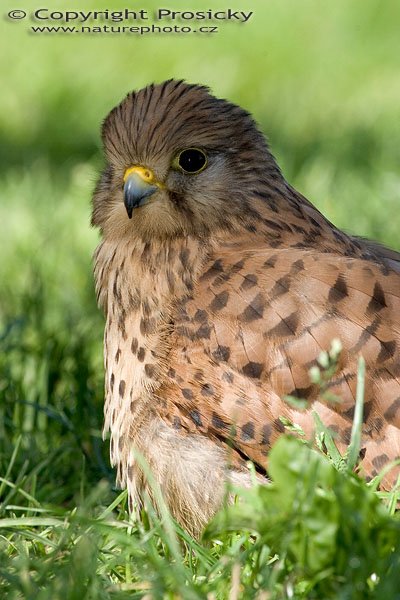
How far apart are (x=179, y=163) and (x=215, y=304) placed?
2.12 ft

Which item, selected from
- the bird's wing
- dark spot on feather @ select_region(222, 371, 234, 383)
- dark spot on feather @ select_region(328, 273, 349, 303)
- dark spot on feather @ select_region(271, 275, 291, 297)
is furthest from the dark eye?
dark spot on feather @ select_region(222, 371, 234, 383)

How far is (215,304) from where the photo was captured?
4039 millimetres

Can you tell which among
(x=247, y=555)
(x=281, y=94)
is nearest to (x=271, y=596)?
(x=247, y=555)

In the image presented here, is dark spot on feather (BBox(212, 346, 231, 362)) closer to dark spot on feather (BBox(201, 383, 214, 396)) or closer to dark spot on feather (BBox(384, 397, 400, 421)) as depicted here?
dark spot on feather (BBox(201, 383, 214, 396))

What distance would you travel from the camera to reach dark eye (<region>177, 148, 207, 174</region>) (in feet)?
14.4

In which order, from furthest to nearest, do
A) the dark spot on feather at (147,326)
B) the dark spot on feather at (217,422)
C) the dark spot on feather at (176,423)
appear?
the dark spot on feather at (147,326) < the dark spot on feather at (176,423) < the dark spot on feather at (217,422)

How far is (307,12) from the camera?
35.0 feet

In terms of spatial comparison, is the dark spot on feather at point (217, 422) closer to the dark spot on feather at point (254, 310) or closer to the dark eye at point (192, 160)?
the dark spot on feather at point (254, 310)

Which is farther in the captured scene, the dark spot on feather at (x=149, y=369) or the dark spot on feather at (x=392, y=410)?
the dark spot on feather at (x=149, y=369)

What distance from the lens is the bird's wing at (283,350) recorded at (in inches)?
147

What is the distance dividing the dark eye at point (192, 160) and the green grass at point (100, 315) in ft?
3.65

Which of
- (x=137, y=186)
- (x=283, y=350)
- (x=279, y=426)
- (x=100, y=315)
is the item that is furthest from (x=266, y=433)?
(x=100, y=315)

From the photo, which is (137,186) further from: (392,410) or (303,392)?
(392,410)

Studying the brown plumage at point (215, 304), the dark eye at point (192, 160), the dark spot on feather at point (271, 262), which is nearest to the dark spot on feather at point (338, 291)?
the brown plumage at point (215, 304)
